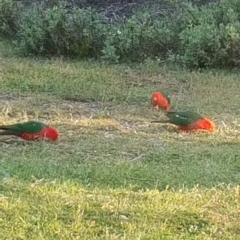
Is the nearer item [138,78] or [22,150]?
[22,150]

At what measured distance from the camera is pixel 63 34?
350 inches

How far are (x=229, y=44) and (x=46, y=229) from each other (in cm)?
515

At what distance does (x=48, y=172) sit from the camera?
4395 millimetres

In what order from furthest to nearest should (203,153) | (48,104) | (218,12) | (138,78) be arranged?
1. (218,12)
2. (138,78)
3. (48,104)
4. (203,153)

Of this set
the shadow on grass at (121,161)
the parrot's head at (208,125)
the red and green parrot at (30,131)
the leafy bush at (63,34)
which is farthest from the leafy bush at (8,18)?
the red and green parrot at (30,131)

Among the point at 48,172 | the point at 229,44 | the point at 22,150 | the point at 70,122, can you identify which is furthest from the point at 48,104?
the point at 229,44

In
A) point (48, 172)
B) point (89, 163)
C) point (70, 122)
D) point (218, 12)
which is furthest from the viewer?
point (218, 12)

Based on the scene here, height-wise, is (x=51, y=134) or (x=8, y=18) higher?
(x=51, y=134)

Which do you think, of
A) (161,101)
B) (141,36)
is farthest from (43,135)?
(141,36)

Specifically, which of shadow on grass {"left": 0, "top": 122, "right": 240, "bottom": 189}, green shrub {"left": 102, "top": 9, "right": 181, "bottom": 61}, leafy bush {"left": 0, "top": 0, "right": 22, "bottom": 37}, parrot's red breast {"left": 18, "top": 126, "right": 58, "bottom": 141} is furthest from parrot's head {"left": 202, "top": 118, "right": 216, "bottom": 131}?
leafy bush {"left": 0, "top": 0, "right": 22, "bottom": 37}

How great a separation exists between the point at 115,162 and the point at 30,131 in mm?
672

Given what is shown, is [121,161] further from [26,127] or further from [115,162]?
[26,127]

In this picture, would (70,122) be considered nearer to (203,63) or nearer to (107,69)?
(107,69)

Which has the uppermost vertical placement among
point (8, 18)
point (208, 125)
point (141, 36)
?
point (208, 125)
